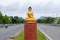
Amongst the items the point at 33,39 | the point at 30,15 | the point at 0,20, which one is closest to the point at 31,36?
the point at 33,39

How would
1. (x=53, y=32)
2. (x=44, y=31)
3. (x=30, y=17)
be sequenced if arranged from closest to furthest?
(x=30, y=17) → (x=53, y=32) → (x=44, y=31)

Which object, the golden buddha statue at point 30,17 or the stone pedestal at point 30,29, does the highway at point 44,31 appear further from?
the stone pedestal at point 30,29

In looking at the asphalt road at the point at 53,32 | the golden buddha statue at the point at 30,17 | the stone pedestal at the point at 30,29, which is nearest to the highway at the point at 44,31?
the asphalt road at the point at 53,32

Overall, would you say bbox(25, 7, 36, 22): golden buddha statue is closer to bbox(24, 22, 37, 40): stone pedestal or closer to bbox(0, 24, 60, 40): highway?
bbox(24, 22, 37, 40): stone pedestal

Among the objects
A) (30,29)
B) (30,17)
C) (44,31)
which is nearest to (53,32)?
(44,31)

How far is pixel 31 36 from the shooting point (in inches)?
577

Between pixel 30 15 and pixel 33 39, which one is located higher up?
pixel 30 15

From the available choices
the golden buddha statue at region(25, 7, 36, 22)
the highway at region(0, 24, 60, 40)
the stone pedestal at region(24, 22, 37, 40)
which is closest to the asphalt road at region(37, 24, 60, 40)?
the highway at region(0, 24, 60, 40)

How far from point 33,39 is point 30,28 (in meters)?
0.73

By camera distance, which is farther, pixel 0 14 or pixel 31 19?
pixel 0 14

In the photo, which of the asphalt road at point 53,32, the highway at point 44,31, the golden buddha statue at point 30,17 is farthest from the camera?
the highway at point 44,31

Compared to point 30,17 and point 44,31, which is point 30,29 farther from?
point 44,31

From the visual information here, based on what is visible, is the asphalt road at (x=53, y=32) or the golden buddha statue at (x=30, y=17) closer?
the golden buddha statue at (x=30, y=17)

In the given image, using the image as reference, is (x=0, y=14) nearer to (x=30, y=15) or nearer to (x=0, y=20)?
(x=0, y=20)
